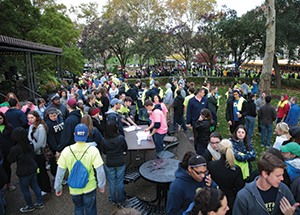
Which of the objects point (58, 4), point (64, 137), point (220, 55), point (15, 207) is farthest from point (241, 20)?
point (58, 4)

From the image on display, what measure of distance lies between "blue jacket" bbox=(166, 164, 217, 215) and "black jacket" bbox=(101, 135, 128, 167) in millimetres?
1697

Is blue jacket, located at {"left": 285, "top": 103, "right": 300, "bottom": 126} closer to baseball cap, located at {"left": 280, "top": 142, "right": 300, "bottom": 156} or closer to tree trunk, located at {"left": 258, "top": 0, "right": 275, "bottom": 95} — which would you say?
baseball cap, located at {"left": 280, "top": 142, "right": 300, "bottom": 156}

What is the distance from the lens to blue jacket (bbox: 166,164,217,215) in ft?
7.88

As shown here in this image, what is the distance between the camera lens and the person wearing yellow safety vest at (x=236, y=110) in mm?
6699

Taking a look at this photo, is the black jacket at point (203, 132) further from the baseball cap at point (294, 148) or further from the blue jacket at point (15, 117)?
the blue jacket at point (15, 117)

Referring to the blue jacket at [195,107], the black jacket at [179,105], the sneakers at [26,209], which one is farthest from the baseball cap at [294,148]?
the black jacket at [179,105]

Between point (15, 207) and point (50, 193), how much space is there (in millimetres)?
711

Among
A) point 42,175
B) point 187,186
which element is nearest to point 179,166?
point 187,186

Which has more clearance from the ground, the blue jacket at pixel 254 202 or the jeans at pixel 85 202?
the blue jacket at pixel 254 202

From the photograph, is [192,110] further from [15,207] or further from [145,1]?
[145,1]

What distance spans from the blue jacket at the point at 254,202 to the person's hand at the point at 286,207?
4 centimetres

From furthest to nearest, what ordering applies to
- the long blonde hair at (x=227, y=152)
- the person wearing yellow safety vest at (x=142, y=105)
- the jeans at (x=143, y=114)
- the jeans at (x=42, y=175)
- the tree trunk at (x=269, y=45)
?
the tree trunk at (x=269, y=45) < the jeans at (x=143, y=114) < the person wearing yellow safety vest at (x=142, y=105) < the jeans at (x=42, y=175) < the long blonde hair at (x=227, y=152)

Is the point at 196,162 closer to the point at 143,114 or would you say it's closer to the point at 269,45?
the point at 143,114

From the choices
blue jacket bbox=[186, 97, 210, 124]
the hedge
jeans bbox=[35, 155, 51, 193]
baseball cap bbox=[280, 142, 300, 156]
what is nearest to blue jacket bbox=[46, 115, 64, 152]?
jeans bbox=[35, 155, 51, 193]
